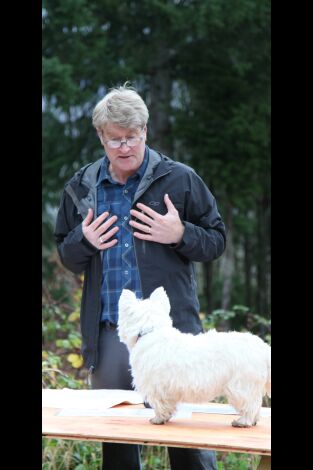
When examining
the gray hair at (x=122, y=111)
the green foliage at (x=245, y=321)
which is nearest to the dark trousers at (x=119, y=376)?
the gray hair at (x=122, y=111)

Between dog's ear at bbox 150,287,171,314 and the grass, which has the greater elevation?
dog's ear at bbox 150,287,171,314

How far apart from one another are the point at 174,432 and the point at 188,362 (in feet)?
0.78

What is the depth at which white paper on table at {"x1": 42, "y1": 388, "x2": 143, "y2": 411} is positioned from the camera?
2.58 metres

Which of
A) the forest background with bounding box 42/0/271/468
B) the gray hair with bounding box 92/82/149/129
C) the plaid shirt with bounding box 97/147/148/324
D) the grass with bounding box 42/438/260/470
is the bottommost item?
the grass with bounding box 42/438/260/470

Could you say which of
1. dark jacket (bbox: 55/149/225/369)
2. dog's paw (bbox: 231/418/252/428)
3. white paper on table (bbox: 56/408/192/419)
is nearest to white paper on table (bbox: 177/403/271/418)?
white paper on table (bbox: 56/408/192/419)

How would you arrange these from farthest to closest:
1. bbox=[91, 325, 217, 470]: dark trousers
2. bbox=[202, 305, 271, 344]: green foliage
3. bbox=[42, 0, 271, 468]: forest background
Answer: bbox=[42, 0, 271, 468]: forest background
bbox=[202, 305, 271, 344]: green foliage
bbox=[91, 325, 217, 470]: dark trousers

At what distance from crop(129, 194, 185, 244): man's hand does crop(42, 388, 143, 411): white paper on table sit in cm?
61

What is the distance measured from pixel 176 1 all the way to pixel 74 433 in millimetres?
6571

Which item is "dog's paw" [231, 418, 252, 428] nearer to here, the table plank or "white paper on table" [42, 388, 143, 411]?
the table plank

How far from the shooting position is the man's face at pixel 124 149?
2.46m

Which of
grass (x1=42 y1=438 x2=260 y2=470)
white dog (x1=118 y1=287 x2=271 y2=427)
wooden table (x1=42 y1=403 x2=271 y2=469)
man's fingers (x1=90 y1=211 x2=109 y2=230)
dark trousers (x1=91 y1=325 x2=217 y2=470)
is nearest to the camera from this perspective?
wooden table (x1=42 y1=403 x2=271 y2=469)
